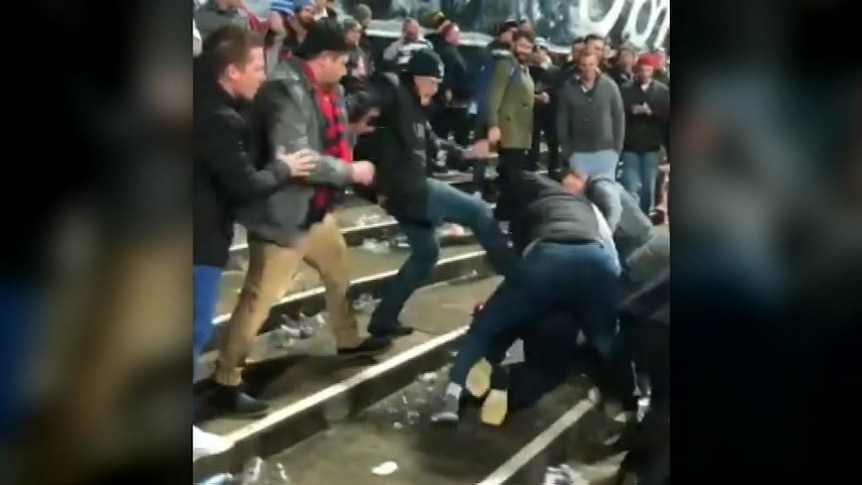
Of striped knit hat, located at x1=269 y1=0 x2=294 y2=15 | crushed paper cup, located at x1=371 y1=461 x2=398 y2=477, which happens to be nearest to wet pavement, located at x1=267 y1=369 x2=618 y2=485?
crushed paper cup, located at x1=371 y1=461 x2=398 y2=477

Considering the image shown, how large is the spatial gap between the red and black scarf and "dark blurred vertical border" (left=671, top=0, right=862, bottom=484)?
1.47ft

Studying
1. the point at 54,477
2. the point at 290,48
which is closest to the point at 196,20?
the point at 290,48

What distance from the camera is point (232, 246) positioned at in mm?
1240

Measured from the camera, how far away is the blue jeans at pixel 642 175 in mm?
1249

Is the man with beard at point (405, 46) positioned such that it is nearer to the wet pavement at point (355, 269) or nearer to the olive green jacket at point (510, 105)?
the olive green jacket at point (510, 105)

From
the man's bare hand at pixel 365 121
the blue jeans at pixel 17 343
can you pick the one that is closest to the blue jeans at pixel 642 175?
the man's bare hand at pixel 365 121

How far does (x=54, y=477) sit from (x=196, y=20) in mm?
630

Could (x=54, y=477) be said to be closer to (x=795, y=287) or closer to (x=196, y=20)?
(x=196, y=20)

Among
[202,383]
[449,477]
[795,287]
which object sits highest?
[795,287]

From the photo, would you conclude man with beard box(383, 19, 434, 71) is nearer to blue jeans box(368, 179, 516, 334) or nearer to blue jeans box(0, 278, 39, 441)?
blue jeans box(368, 179, 516, 334)

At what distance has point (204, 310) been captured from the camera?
1239 mm

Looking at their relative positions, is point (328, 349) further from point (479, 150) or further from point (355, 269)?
point (479, 150)

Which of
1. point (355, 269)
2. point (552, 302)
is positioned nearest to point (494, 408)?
point (552, 302)

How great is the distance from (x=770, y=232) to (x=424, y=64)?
51 cm
